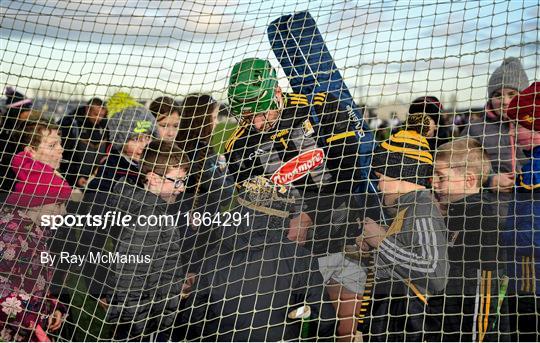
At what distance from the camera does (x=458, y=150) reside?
347 cm

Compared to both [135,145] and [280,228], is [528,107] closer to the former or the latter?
[280,228]

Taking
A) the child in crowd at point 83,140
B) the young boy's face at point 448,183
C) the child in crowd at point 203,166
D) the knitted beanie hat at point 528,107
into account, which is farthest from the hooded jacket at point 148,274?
the knitted beanie hat at point 528,107

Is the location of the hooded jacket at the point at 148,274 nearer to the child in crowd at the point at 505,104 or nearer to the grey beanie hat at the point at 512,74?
the child in crowd at the point at 505,104

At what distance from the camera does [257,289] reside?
3553mm

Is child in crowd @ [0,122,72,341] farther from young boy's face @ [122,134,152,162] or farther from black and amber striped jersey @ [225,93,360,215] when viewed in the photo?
black and amber striped jersey @ [225,93,360,215]

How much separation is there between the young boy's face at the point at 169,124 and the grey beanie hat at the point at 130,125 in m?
0.09

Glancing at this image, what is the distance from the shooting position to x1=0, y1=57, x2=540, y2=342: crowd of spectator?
3.31m

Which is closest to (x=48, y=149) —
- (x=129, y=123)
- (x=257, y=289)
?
(x=129, y=123)

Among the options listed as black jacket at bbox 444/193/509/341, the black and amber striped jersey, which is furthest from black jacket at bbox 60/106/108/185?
black jacket at bbox 444/193/509/341

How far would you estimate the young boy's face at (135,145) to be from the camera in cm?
430

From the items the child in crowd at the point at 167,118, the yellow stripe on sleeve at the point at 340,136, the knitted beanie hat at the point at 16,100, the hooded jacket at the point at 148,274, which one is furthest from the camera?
the knitted beanie hat at the point at 16,100

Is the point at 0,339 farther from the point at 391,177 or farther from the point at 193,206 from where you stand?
the point at 391,177

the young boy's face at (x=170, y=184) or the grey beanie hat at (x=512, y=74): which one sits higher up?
the grey beanie hat at (x=512, y=74)

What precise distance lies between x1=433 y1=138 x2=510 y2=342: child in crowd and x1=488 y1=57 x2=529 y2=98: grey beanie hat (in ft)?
1.79
